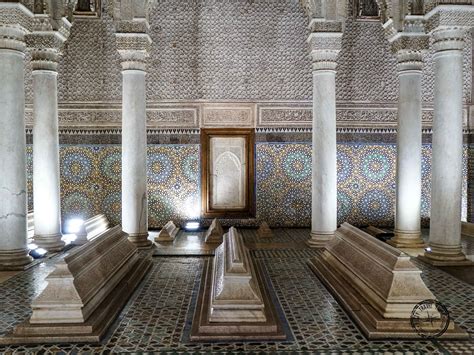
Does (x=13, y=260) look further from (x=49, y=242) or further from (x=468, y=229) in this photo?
(x=468, y=229)

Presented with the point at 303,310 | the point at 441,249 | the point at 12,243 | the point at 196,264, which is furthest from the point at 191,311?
the point at 441,249

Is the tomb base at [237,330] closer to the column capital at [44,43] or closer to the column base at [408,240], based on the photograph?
the column base at [408,240]

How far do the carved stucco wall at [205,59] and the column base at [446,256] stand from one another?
3437 millimetres

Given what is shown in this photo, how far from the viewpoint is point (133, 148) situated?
5.79m

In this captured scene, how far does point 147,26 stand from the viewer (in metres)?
5.74

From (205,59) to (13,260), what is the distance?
4516 millimetres

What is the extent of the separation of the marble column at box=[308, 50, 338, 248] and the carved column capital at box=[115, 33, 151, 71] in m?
2.23

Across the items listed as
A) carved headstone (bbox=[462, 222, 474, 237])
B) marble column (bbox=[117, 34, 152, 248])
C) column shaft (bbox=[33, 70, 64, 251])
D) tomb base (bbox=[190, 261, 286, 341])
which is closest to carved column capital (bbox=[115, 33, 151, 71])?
marble column (bbox=[117, 34, 152, 248])

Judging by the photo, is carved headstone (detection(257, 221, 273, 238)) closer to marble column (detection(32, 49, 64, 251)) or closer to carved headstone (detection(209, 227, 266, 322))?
marble column (detection(32, 49, 64, 251))

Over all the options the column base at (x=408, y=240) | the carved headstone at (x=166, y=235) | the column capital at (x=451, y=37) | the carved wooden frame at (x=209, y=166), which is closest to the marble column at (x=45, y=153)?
the carved headstone at (x=166, y=235)

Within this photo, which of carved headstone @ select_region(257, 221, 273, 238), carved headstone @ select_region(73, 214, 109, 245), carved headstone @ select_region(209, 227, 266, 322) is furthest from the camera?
carved headstone @ select_region(257, 221, 273, 238)

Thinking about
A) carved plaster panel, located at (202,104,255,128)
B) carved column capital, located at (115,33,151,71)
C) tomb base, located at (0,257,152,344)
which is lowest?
tomb base, located at (0,257,152,344)

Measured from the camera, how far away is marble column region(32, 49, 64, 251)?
18.4 feet

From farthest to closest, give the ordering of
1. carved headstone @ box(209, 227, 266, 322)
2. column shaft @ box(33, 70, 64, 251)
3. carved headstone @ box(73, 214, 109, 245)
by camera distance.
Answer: carved headstone @ box(73, 214, 109, 245) → column shaft @ box(33, 70, 64, 251) → carved headstone @ box(209, 227, 266, 322)
